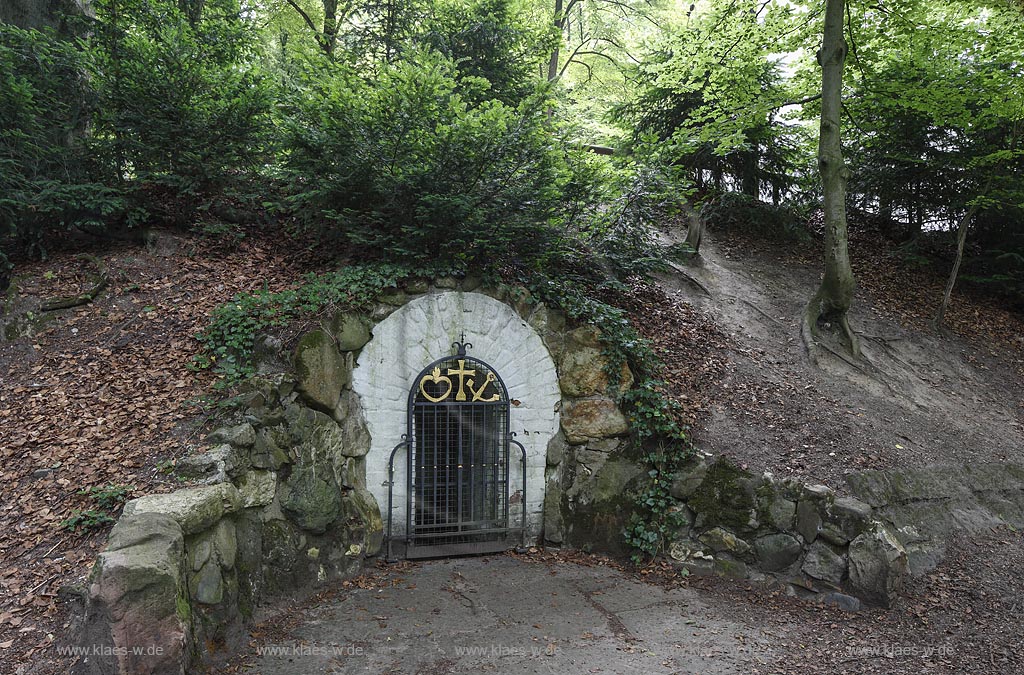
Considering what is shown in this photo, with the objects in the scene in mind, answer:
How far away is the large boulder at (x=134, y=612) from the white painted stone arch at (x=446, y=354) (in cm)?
245

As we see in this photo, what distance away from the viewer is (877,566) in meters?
5.14

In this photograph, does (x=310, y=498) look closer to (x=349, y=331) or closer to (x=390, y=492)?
(x=390, y=492)

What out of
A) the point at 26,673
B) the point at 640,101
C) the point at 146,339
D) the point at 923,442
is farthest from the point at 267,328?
the point at 640,101

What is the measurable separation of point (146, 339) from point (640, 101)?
983 cm

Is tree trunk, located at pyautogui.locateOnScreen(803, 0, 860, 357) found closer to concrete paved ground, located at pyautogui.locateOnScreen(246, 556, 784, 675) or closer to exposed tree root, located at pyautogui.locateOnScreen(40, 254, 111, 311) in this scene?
concrete paved ground, located at pyautogui.locateOnScreen(246, 556, 784, 675)

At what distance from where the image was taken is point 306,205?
22.3 feet

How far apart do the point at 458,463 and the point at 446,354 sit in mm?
1181

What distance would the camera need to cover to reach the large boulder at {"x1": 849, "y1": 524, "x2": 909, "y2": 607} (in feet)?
16.7

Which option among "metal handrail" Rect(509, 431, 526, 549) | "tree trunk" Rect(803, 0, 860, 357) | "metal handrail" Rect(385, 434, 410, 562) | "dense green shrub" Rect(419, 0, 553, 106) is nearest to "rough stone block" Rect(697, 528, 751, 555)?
"metal handrail" Rect(509, 431, 526, 549)

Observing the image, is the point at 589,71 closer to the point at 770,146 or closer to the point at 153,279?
the point at 770,146

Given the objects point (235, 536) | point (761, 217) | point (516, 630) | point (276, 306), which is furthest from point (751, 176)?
point (235, 536)

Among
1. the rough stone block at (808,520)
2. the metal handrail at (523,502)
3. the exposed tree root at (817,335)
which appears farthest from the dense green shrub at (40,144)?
the exposed tree root at (817,335)

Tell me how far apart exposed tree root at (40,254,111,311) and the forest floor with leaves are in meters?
0.09

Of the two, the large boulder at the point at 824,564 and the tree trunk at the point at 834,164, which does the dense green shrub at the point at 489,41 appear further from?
the large boulder at the point at 824,564
